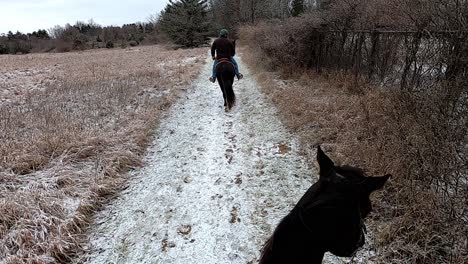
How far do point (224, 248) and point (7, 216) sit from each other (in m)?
2.75

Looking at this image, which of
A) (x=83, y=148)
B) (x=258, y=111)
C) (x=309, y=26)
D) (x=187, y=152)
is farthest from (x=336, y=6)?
(x=83, y=148)

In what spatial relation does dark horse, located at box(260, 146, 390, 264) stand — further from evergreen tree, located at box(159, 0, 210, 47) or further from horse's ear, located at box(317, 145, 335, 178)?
evergreen tree, located at box(159, 0, 210, 47)

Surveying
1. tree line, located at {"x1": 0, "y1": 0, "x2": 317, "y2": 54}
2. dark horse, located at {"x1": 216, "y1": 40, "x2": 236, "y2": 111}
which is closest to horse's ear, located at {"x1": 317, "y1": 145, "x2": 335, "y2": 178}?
dark horse, located at {"x1": 216, "y1": 40, "x2": 236, "y2": 111}

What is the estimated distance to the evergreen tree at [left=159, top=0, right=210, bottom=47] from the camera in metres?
36.3

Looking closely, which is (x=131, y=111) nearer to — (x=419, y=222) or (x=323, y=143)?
(x=323, y=143)

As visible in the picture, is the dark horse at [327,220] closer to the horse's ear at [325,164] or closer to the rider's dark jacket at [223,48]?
the horse's ear at [325,164]

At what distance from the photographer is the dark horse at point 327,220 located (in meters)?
1.35

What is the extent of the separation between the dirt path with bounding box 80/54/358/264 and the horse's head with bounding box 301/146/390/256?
75.8 inches

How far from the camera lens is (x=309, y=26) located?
1061 centimetres

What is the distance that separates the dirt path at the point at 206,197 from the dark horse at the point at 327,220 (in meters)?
1.92

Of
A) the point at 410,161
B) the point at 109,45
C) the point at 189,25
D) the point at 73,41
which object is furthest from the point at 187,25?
the point at 410,161

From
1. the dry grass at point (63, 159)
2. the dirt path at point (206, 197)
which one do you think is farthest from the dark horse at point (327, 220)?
the dry grass at point (63, 159)

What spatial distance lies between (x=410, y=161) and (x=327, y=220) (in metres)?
3.08

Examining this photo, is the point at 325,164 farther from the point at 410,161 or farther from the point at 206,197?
the point at 206,197
